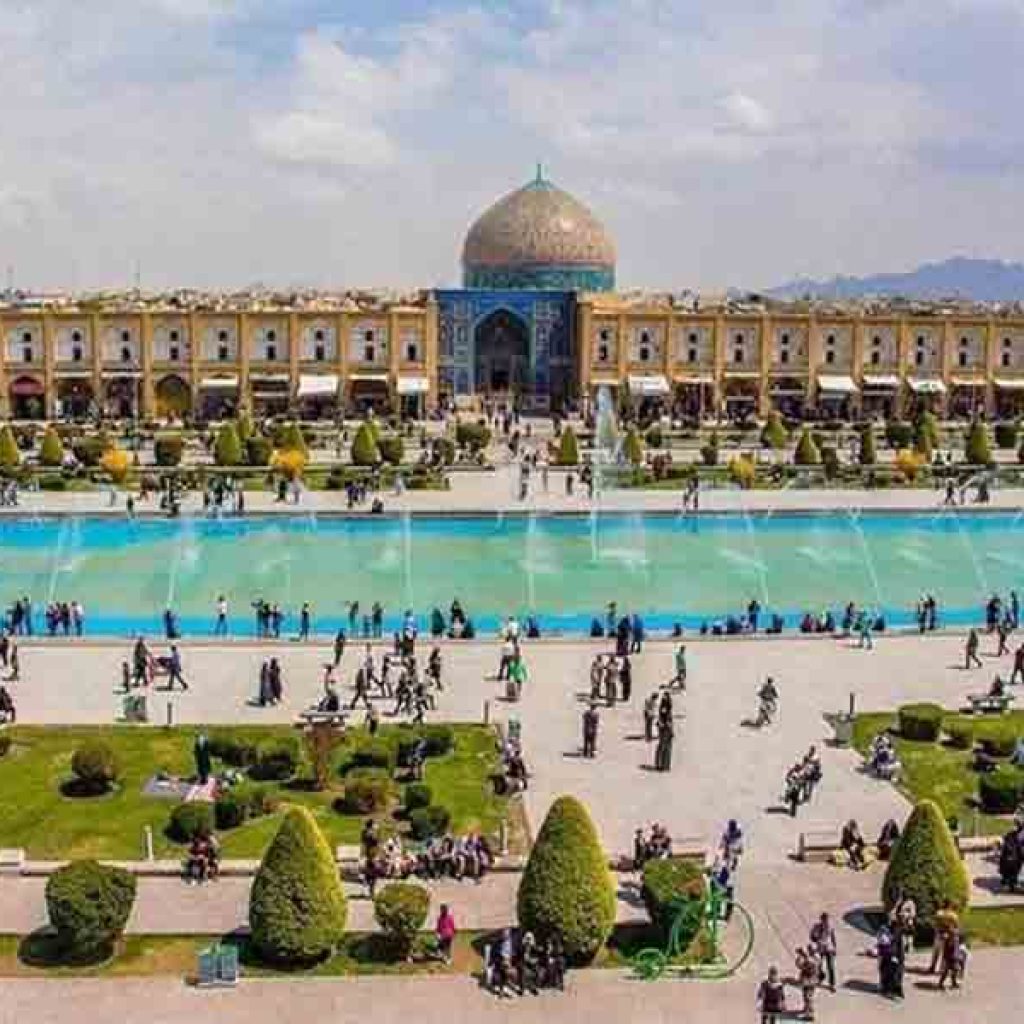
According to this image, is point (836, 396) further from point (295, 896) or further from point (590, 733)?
point (295, 896)

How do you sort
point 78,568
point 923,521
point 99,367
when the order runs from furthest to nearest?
point 99,367 → point 923,521 → point 78,568

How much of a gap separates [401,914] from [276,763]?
255 inches

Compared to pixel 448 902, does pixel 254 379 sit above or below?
above

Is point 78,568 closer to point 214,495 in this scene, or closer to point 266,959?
point 214,495

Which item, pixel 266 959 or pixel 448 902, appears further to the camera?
pixel 448 902

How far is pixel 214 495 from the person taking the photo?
49.1 metres

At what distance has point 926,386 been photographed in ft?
257

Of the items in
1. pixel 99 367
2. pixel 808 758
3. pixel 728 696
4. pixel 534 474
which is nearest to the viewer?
pixel 808 758

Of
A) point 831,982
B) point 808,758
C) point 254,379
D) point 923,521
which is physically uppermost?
point 254,379

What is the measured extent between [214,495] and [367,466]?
832 cm

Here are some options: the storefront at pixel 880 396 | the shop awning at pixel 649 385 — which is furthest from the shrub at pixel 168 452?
the storefront at pixel 880 396

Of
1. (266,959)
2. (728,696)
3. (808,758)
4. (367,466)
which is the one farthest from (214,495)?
(266,959)

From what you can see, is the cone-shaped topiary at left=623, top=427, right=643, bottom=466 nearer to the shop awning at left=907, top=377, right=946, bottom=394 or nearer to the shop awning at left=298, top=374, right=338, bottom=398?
the shop awning at left=298, top=374, right=338, bottom=398

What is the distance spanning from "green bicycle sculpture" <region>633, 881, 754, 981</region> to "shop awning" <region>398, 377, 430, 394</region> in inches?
2322
